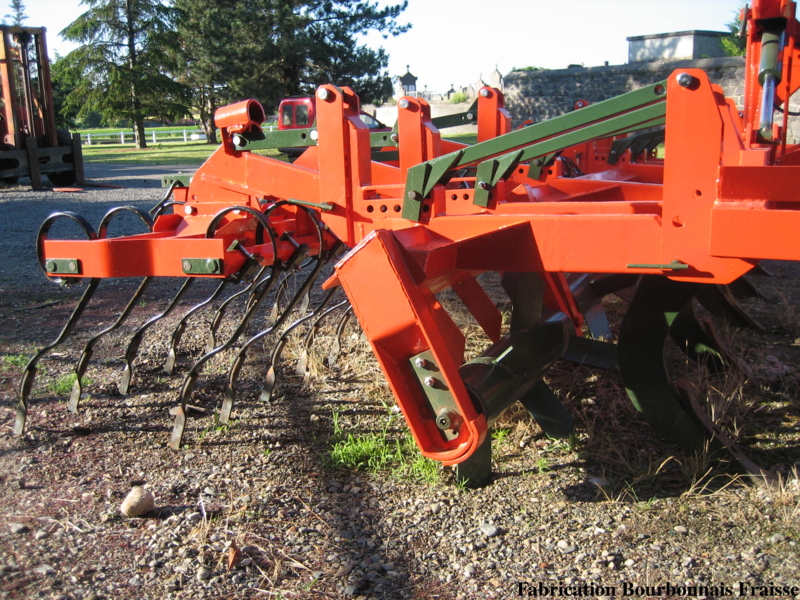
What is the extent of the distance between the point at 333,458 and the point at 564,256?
130 cm

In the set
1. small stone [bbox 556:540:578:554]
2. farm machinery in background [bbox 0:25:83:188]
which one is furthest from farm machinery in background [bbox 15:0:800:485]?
farm machinery in background [bbox 0:25:83:188]

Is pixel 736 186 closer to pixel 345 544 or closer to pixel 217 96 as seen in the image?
pixel 345 544

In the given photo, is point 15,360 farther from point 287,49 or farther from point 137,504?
point 287,49

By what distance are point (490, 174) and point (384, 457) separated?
48.6 inches

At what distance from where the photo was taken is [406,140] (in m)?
3.52

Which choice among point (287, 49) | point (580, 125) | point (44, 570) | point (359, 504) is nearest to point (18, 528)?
point (44, 570)

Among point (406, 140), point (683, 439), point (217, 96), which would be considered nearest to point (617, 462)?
point (683, 439)

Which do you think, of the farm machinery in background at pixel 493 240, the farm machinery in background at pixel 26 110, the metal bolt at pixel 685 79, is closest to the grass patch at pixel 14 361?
the farm machinery in background at pixel 493 240

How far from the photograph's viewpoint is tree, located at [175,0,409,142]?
24031mm

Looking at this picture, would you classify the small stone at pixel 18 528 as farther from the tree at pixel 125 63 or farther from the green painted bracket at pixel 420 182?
the tree at pixel 125 63

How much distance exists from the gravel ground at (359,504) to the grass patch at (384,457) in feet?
0.09

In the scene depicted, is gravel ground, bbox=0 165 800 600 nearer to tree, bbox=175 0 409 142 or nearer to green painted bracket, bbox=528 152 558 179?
green painted bracket, bbox=528 152 558 179

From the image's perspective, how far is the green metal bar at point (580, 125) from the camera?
Result: 2332 millimetres

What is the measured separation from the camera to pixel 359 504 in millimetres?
2717
